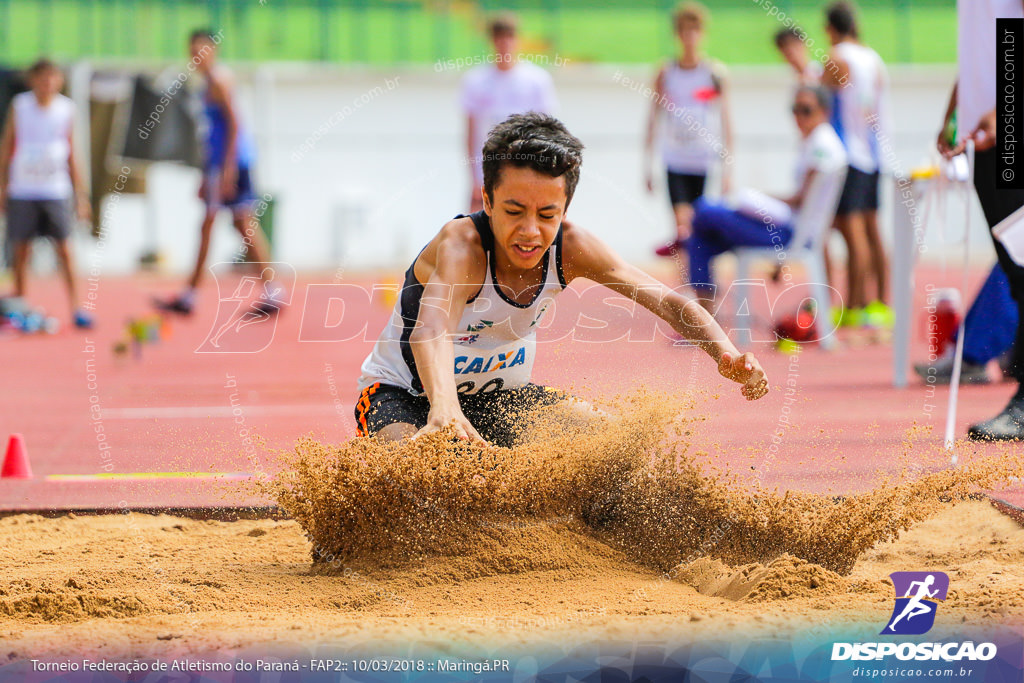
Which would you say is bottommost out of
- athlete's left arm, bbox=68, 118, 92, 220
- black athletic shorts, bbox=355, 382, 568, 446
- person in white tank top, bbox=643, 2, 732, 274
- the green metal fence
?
black athletic shorts, bbox=355, 382, 568, 446

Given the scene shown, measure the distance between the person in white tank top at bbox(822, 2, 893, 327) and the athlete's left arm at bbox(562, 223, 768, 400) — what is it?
18.2 feet

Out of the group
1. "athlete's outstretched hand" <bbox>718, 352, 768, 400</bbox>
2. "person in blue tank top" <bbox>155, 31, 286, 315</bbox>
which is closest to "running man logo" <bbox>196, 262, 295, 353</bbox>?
"person in blue tank top" <bbox>155, 31, 286, 315</bbox>

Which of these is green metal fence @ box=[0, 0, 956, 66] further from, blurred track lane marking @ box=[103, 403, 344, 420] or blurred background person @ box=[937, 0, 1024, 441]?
blurred background person @ box=[937, 0, 1024, 441]

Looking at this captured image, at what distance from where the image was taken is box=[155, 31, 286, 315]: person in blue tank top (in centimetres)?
951

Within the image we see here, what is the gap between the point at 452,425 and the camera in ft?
9.57

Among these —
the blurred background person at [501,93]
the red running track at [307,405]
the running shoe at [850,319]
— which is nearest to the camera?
the red running track at [307,405]

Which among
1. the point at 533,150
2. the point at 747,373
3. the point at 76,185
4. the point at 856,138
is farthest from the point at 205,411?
the point at 76,185

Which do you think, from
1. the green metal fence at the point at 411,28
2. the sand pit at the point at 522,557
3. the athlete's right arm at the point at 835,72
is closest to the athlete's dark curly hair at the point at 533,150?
the sand pit at the point at 522,557

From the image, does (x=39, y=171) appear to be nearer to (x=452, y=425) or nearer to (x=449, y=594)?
(x=452, y=425)

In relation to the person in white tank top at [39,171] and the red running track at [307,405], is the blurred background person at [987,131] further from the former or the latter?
the person in white tank top at [39,171]

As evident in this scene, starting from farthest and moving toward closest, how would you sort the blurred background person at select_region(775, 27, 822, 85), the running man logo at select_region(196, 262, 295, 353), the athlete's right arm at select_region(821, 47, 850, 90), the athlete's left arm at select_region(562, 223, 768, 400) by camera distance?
the running man logo at select_region(196, 262, 295, 353) → the blurred background person at select_region(775, 27, 822, 85) → the athlete's right arm at select_region(821, 47, 850, 90) → the athlete's left arm at select_region(562, 223, 768, 400)

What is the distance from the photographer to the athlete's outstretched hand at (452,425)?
9.55 feet

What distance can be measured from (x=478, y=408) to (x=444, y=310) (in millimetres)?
557

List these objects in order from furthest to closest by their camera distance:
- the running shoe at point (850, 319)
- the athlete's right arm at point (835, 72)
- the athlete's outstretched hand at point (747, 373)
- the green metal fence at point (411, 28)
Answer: the green metal fence at point (411, 28) < the running shoe at point (850, 319) < the athlete's right arm at point (835, 72) < the athlete's outstretched hand at point (747, 373)
